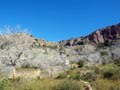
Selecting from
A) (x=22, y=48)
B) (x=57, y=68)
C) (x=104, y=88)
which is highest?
(x=22, y=48)

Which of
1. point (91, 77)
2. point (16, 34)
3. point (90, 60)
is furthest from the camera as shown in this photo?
point (90, 60)

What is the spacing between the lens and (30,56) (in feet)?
128

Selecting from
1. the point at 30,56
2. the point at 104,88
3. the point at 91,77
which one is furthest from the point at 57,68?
the point at 104,88

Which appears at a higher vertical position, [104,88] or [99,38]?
[99,38]

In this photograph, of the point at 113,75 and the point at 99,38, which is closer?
the point at 113,75

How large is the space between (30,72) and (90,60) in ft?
55.3

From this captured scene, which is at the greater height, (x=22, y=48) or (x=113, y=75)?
(x=22, y=48)

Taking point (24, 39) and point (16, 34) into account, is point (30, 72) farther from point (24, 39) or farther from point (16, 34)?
point (24, 39)

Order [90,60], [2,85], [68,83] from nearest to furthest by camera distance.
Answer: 1. [2,85]
2. [68,83]
3. [90,60]

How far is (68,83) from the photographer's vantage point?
1580 centimetres

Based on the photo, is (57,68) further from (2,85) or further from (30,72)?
(2,85)

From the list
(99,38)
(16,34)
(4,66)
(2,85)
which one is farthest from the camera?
(99,38)

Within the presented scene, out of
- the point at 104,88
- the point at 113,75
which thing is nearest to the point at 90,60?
the point at 113,75

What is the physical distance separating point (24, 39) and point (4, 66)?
8045 mm
